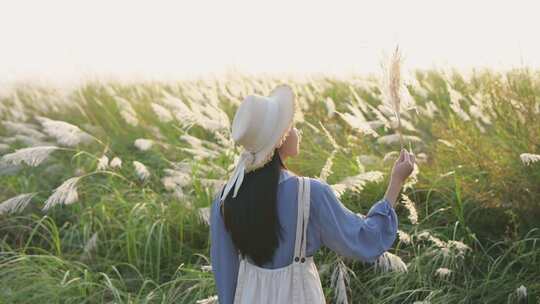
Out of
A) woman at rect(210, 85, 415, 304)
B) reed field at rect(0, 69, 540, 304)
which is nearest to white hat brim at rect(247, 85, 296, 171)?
woman at rect(210, 85, 415, 304)

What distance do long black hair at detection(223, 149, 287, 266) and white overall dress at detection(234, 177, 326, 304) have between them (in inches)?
2.3

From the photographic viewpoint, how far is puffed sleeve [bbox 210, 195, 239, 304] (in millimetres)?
A: 3168

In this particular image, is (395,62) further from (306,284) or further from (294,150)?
(306,284)

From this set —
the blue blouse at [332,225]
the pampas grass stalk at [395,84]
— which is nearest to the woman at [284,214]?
the blue blouse at [332,225]

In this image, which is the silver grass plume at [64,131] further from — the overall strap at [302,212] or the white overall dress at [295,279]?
the overall strap at [302,212]

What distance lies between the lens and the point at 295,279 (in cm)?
303

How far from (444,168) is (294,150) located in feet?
8.57

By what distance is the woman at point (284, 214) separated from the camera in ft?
9.73

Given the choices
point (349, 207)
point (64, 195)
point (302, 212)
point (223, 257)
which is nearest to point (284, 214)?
point (302, 212)

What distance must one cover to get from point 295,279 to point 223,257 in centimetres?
29

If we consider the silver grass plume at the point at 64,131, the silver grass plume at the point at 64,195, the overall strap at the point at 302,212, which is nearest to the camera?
the overall strap at the point at 302,212

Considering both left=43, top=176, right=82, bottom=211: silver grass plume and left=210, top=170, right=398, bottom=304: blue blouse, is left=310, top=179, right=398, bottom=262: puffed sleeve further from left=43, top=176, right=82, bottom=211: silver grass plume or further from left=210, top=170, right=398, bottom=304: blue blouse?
left=43, top=176, right=82, bottom=211: silver grass plume

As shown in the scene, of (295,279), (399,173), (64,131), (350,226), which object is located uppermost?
(399,173)

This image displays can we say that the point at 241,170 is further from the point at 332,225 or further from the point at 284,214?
the point at 332,225
